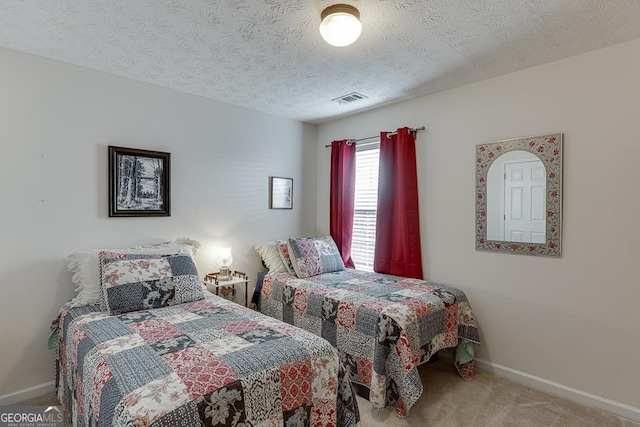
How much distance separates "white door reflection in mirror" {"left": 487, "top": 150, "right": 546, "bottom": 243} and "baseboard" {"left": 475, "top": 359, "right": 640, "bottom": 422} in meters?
1.05

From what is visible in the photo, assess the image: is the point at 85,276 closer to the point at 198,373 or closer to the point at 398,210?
the point at 198,373

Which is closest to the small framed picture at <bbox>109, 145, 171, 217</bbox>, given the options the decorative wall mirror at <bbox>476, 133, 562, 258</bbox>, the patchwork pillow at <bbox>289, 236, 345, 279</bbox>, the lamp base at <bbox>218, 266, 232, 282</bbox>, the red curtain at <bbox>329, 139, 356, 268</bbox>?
the lamp base at <bbox>218, 266, 232, 282</bbox>

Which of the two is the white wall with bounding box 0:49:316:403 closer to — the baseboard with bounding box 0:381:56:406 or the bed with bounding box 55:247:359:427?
the baseboard with bounding box 0:381:56:406

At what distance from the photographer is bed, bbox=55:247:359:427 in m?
1.23

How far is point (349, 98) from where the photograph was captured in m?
3.22

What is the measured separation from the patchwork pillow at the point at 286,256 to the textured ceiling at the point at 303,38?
5.03 ft

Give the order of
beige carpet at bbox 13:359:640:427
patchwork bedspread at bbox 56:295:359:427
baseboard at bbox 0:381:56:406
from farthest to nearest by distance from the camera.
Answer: baseboard at bbox 0:381:56:406 → beige carpet at bbox 13:359:640:427 → patchwork bedspread at bbox 56:295:359:427

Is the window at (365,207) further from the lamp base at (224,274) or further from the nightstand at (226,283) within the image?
the lamp base at (224,274)

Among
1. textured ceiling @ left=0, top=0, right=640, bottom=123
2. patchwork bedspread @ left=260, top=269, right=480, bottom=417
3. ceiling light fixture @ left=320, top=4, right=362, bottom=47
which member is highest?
textured ceiling @ left=0, top=0, right=640, bottom=123

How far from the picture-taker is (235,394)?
1299mm

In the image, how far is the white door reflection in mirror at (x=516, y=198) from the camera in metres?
2.50

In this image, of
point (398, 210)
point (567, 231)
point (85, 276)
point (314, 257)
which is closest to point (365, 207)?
point (398, 210)

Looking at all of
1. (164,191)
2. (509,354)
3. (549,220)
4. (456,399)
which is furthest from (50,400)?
(549,220)

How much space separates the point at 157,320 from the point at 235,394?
0.91 meters
